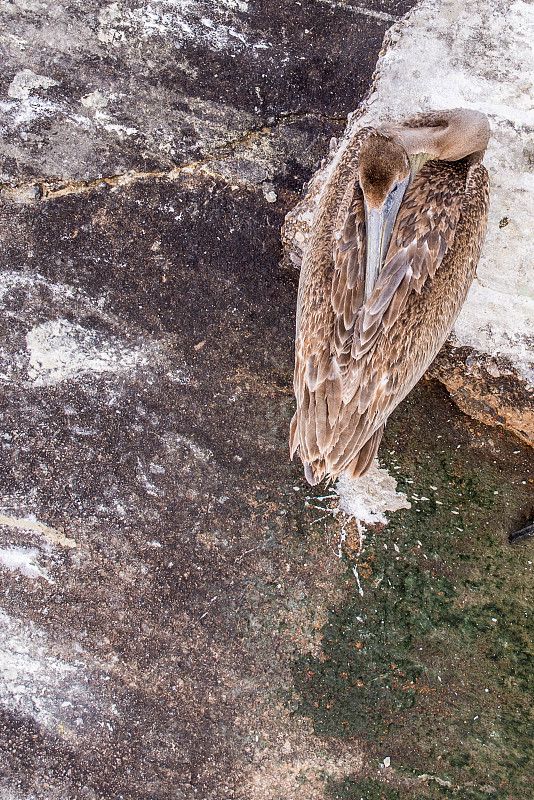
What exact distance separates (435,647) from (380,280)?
187cm

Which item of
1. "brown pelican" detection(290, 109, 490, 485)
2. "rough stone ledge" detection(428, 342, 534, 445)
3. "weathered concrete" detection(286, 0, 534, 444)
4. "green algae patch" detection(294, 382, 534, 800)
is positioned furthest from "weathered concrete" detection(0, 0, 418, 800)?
"rough stone ledge" detection(428, 342, 534, 445)

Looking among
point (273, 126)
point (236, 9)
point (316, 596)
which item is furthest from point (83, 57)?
point (316, 596)

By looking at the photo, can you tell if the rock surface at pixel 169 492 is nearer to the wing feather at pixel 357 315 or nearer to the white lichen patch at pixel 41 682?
the white lichen patch at pixel 41 682

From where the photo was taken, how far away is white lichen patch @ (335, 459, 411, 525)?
3.04 m

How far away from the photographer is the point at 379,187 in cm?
221

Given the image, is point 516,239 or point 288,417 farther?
point 288,417

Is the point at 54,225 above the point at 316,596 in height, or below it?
above

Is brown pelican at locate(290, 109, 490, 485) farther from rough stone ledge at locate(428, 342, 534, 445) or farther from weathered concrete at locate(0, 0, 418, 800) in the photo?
weathered concrete at locate(0, 0, 418, 800)

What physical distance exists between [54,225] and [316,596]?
226 cm

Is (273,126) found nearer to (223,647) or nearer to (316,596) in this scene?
(316,596)

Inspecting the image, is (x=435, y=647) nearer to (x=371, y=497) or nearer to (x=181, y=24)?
(x=371, y=497)

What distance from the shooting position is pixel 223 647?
3.04 metres

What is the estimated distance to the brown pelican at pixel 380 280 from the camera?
2.33 metres

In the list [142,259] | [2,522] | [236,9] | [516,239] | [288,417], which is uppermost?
[236,9]
